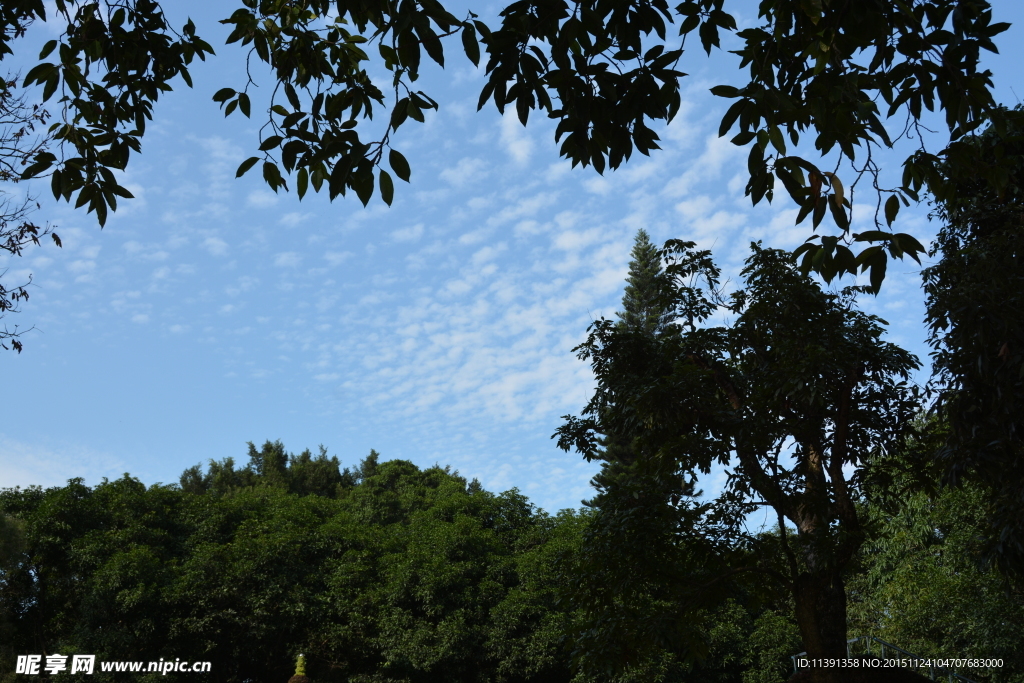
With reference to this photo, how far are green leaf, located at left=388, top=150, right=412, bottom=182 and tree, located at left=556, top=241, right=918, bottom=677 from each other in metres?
4.81

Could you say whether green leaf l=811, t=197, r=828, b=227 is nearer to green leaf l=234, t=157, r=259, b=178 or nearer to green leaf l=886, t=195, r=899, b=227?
green leaf l=886, t=195, r=899, b=227

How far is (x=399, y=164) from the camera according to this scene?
2164 millimetres

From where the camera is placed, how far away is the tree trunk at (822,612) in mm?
6324

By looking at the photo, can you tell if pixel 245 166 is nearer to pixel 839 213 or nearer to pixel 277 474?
pixel 839 213

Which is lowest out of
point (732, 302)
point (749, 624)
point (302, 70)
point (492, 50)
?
point (749, 624)

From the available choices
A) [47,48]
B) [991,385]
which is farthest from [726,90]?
[991,385]

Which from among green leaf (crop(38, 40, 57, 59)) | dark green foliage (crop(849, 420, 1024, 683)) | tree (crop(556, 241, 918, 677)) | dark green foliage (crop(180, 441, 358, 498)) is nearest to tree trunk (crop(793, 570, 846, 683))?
tree (crop(556, 241, 918, 677))

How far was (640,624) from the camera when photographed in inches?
263

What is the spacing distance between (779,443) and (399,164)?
5.65m

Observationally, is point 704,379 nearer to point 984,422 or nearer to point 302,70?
point 984,422

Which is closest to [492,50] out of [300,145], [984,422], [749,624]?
[300,145]

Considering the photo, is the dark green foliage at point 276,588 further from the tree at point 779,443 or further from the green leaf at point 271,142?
the green leaf at point 271,142

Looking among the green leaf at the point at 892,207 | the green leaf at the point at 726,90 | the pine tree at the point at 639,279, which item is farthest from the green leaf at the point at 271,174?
the pine tree at the point at 639,279

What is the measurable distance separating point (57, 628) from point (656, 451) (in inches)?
467
